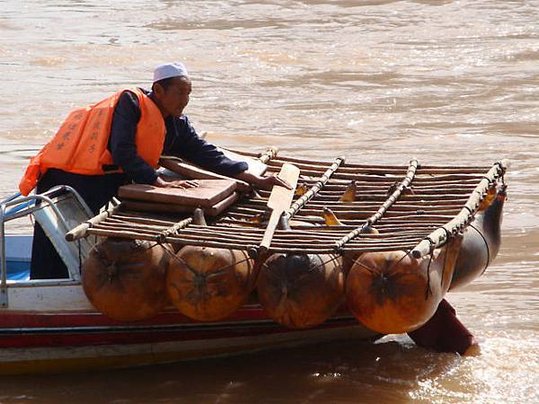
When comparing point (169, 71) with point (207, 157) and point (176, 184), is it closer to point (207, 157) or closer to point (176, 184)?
point (176, 184)

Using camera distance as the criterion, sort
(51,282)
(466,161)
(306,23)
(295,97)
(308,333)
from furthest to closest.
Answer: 1. (306,23)
2. (295,97)
3. (466,161)
4. (308,333)
5. (51,282)

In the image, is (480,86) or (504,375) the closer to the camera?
(504,375)

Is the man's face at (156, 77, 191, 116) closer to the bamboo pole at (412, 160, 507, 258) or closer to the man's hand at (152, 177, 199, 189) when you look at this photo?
the man's hand at (152, 177, 199, 189)

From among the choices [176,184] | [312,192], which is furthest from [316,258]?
[312,192]

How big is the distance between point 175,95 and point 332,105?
9.65 metres

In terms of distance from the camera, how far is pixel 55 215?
278 inches

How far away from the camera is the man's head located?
7.33 metres

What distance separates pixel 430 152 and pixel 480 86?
4.13m

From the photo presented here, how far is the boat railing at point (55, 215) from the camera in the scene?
6957 mm

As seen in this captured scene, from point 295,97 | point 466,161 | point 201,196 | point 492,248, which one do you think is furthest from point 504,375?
point 295,97

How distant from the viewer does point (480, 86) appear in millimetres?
17953

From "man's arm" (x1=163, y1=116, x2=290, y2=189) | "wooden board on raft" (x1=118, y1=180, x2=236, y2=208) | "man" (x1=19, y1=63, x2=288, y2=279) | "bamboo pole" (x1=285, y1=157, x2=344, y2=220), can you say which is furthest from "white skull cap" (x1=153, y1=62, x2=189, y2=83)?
"bamboo pole" (x1=285, y1=157, x2=344, y2=220)

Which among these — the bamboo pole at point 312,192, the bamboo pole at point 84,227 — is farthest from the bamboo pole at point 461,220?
the bamboo pole at point 84,227

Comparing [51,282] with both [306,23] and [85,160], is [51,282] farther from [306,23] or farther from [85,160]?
[306,23]
